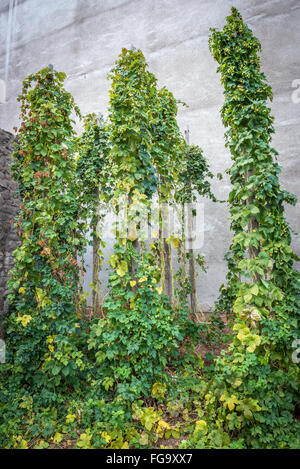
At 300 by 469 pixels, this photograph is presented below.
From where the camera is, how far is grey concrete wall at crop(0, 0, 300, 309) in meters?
4.84

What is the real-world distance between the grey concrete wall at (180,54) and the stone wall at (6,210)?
3146mm

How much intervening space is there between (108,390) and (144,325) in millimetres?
708

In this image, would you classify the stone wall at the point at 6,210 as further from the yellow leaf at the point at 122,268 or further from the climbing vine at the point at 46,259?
the yellow leaf at the point at 122,268

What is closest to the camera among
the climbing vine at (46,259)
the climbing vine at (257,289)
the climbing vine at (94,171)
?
the climbing vine at (257,289)

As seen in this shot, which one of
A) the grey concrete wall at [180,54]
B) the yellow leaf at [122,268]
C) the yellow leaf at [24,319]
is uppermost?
the grey concrete wall at [180,54]

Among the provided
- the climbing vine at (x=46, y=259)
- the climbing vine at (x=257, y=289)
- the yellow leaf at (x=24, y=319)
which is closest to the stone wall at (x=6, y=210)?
the climbing vine at (x=46, y=259)

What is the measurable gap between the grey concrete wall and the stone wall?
10.3ft

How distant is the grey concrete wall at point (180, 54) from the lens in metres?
4.84

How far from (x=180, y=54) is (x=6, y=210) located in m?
4.65

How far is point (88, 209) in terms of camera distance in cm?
368

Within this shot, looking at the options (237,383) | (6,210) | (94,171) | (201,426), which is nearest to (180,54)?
(94,171)

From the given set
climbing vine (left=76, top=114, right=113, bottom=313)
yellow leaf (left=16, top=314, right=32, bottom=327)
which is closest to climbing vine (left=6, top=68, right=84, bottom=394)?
yellow leaf (left=16, top=314, right=32, bottom=327)

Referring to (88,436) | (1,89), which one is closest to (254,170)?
(88,436)

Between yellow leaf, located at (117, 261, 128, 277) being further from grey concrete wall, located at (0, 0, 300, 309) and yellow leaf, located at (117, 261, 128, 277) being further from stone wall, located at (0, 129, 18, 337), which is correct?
grey concrete wall, located at (0, 0, 300, 309)
